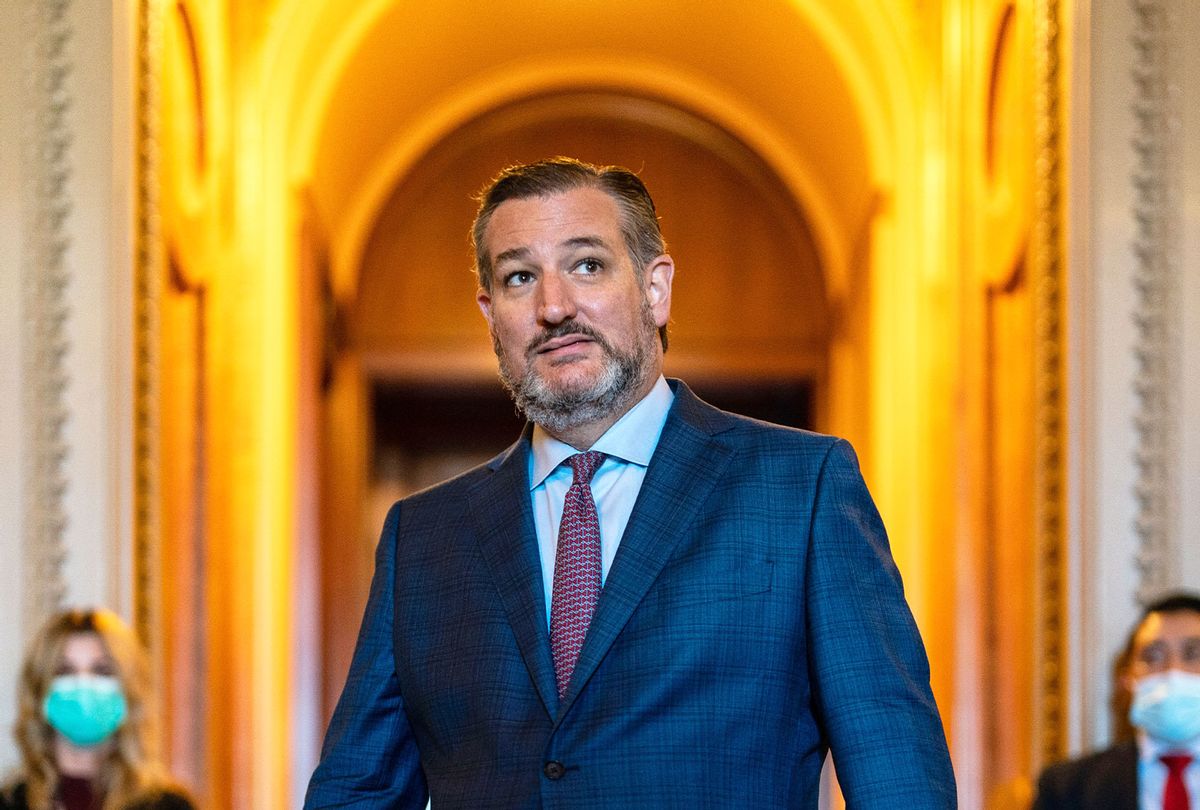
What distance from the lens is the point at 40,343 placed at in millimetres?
4984

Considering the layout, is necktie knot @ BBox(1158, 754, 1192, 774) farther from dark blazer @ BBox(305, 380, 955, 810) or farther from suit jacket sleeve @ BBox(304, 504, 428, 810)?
suit jacket sleeve @ BBox(304, 504, 428, 810)

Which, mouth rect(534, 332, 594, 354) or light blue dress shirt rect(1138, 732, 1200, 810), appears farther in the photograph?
light blue dress shirt rect(1138, 732, 1200, 810)

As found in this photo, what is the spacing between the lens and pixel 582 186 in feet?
9.34

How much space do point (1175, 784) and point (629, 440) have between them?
251cm

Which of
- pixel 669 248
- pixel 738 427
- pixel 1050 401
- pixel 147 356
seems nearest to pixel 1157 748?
pixel 1050 401

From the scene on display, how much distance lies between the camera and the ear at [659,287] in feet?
9.63

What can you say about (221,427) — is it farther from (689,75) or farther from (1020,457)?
(689,75)

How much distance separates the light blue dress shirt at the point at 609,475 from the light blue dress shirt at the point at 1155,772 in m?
2.37

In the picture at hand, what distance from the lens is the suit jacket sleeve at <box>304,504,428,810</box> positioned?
275 cm

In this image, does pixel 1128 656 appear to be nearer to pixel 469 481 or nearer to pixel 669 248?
pixel 469 481

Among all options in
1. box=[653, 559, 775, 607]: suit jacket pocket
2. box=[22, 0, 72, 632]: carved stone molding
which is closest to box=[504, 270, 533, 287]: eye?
box=[653, 559, 775, 607]: suit jacket pocket

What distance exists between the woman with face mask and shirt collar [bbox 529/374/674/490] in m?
2.42

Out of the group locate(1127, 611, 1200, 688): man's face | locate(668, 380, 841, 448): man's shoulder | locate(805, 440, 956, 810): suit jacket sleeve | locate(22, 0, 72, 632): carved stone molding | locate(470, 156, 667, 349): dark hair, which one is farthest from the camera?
locate(22, 0, 72, 632): carved stone molding

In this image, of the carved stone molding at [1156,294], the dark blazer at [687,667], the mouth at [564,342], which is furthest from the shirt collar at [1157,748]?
the mouth at [564,342]
